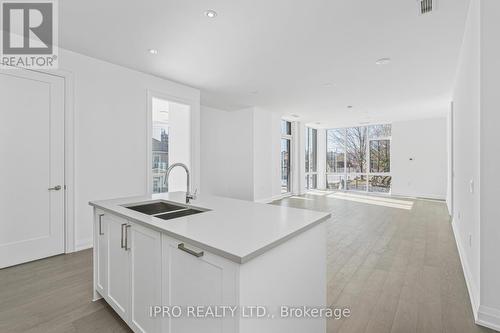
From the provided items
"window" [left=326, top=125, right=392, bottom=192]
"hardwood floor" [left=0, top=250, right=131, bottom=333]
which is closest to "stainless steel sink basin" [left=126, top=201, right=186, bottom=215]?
"hardwood floor" [left=0, top=250, right=131, bottom=333]

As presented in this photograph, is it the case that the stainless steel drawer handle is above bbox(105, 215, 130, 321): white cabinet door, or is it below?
above

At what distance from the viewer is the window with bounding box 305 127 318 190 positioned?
31.7 feet

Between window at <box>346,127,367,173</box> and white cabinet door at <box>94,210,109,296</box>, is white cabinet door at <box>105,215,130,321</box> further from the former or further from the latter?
window at <box>346,127,367,173</box>

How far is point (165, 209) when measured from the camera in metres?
2.24

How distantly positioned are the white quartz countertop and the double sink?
92 mm

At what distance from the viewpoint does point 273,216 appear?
1.57 meters

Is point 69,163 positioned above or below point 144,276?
above

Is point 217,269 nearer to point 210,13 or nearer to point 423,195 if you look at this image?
point 210,13

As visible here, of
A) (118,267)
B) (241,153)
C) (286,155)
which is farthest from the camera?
(286,155)

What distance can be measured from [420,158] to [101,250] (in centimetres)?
918

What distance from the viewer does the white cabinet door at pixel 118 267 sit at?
1.61 meters

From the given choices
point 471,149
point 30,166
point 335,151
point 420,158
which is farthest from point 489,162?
point 335,151

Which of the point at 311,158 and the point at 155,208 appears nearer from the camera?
the point at 155,208

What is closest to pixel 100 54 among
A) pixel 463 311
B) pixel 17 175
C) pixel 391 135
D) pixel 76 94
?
pixel 76 94
